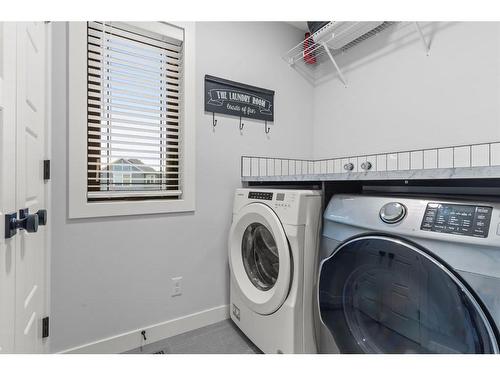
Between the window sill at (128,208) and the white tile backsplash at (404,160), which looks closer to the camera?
the window sill at (128,208)

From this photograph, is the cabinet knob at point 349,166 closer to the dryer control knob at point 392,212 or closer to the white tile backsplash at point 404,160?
the white tile backsplash at point 404,160

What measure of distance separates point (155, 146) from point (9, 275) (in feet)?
3.23

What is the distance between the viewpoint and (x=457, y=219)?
27.0 inches

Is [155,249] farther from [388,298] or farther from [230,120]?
[388,298]

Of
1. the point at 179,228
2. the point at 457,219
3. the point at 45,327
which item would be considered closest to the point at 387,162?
the point at 457,219

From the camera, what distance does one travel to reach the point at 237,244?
1535 millimetres

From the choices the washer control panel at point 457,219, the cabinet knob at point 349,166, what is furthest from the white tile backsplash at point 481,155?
the washer control panel at point 457,219

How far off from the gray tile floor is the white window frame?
0.78 meters

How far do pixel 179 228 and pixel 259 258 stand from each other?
1.78ft

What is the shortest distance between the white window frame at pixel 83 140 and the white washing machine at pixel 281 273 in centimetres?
48

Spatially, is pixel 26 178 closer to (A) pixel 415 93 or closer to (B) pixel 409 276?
(B) pixel 409 276

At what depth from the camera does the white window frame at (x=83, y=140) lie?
1.25 metres

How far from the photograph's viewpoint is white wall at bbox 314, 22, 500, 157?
1237 mm
